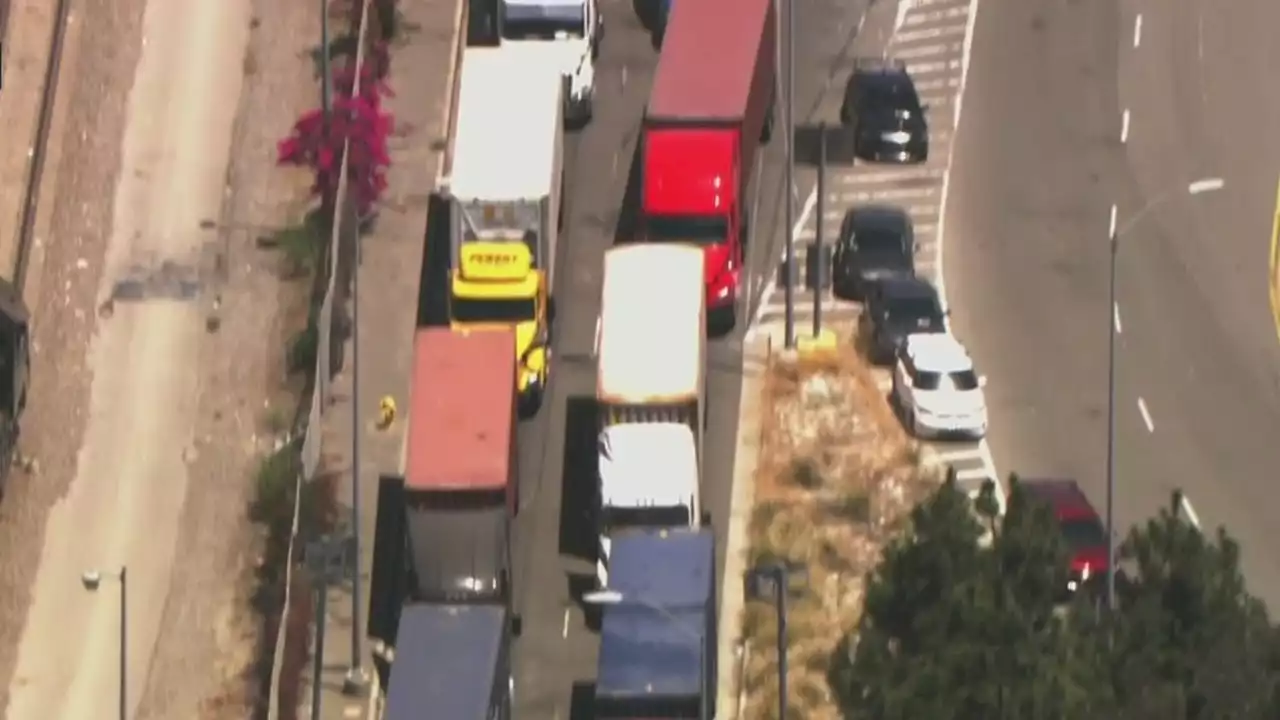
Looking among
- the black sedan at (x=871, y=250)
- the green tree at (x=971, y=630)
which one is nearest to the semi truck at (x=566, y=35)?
the black sedan at (x=871, y=250)

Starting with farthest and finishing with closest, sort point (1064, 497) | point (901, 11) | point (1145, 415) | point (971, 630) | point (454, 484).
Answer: point (901, 11)
point (1145, 415)
point (1064, 497)
point (454, 484)
point (971, 630)

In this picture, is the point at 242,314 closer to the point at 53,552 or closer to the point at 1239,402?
the point at 53,552

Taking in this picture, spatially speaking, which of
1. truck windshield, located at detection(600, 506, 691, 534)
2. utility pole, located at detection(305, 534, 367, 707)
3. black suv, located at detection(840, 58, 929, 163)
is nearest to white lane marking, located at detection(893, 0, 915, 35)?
black suv, located at detection(840, 58, 929, 163)

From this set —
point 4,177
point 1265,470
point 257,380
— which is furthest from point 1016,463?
point 4,177

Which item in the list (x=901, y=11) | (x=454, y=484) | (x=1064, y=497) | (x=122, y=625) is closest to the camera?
(x=122, y=625)

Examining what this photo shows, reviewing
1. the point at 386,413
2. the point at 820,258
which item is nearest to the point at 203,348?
the point at 386,413

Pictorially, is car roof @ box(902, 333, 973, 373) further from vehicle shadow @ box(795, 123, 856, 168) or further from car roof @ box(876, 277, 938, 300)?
vehicle shadow @ box(795, 123, 856, 168)

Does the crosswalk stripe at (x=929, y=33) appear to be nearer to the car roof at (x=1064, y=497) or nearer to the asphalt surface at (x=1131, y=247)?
the asphalt surface at (x=1131, y=247)

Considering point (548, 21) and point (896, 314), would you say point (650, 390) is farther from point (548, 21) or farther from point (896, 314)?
point (548, 21)
